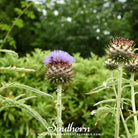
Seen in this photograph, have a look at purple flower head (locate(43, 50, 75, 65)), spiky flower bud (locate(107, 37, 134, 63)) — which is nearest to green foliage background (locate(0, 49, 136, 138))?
purple flower head (locate(43, 50, 75, 65))

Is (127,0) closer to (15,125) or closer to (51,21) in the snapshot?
(51,21)

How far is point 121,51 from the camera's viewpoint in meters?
1.36

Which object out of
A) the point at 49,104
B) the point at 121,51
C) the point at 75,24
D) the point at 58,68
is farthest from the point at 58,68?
the point at 75,24

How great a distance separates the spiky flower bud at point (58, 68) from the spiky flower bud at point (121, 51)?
0.38m

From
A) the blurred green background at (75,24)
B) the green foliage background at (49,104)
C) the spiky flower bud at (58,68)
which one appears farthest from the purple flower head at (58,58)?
the blurred green background at (75,24)

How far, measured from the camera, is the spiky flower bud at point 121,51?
136 cm

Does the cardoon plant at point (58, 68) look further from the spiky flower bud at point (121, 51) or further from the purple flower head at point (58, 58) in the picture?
the spiky flower bud at point (121, 51)

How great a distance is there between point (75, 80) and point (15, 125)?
813mm

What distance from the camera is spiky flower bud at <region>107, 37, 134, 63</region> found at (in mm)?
1364

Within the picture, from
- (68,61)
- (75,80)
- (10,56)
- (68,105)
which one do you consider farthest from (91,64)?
(68,61)

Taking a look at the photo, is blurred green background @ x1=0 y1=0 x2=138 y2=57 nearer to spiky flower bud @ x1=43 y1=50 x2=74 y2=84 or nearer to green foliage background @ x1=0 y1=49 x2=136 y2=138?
green foliage background @ x1=0 y1=49 x2=136 y2=138

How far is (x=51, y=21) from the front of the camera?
1096 cm

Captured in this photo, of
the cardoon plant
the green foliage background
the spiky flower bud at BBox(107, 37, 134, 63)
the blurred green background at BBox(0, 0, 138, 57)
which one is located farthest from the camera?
the blurred green background at BBox(0, 0, 138, 57)

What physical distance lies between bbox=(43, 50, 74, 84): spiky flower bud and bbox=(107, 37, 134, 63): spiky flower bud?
381 millimetres
